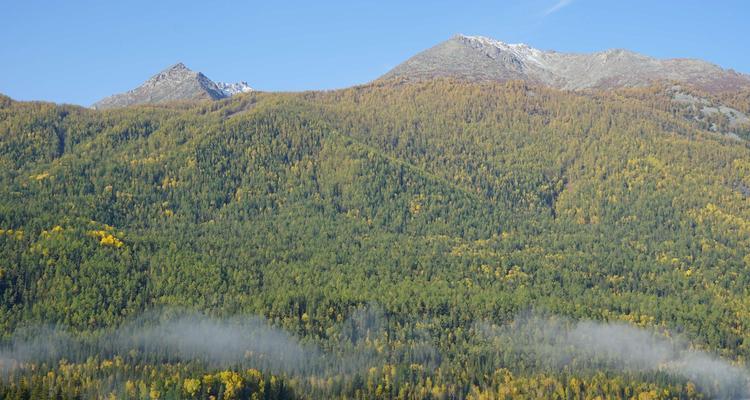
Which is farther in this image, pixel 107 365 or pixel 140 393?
pixel 107 365

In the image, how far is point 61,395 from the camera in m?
179

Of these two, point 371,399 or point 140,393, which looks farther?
point 371,399

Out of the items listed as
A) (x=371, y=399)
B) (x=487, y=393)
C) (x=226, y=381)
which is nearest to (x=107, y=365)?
(x=226, y=381)

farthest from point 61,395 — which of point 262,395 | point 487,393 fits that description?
point 487,393

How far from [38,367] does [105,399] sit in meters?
26.6

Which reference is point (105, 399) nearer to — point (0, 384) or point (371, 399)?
point (0, 384)

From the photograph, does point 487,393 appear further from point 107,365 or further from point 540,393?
point 107,365


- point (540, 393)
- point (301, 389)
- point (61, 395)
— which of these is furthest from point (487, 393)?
point (61, 395)

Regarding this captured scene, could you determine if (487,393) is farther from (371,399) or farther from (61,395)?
(61,395)

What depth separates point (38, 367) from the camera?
198750mm

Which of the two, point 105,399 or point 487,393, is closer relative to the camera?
point 105,399

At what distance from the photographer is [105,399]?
594 ft

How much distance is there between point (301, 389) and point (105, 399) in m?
41.2

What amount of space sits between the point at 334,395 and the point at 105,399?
47147 mm
